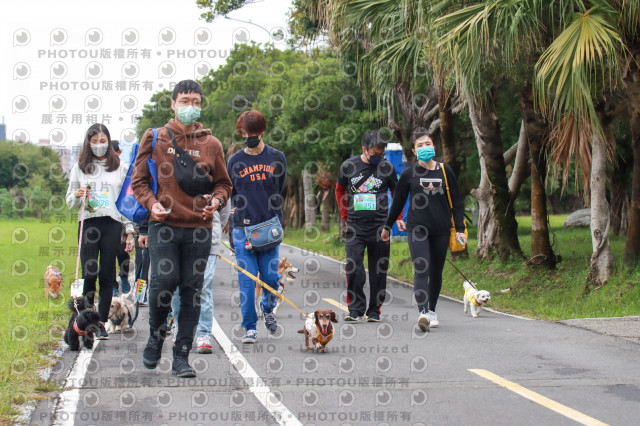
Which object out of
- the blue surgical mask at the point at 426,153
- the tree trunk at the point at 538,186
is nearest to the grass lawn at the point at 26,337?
the blue surgical mask at the point at 426,153

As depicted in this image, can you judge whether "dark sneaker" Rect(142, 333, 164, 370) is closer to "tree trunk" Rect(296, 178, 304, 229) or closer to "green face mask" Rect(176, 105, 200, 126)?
"green face mask" Rect(176, 105, 200, 126)

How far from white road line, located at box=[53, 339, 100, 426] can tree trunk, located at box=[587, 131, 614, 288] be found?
8.00m

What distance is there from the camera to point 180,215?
6.16 metres

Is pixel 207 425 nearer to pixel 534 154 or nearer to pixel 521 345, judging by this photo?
pixel 521 345

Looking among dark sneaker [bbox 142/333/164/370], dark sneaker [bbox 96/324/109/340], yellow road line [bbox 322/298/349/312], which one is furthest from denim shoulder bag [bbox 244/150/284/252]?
yellow road line [bbox 322/298/349/312]

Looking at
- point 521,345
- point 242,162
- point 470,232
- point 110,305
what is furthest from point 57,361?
Result: point 470,232

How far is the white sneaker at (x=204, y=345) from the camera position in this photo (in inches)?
286

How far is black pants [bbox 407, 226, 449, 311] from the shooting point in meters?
8.79

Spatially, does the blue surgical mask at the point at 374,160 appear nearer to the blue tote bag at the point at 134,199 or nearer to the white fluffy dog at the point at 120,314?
the white fluffy dog at the point at 120,314

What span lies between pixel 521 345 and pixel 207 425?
3.72m

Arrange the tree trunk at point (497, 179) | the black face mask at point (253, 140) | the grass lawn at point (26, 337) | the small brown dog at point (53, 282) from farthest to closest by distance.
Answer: the tree trunk at point (497, 179), the small brown dog at point (53, 282), the black face mask at point (253, 140), the grass lawn at point (26, 337)

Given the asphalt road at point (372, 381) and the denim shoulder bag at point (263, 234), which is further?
the denim shoulder bag at point (263, 234)

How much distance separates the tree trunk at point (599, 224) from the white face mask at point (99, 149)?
7544 millimetres

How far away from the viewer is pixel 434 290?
9023mm
